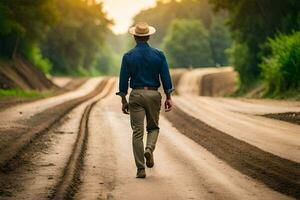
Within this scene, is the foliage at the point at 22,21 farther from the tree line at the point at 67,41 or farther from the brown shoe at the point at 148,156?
the brown shoe at the point at 148,156

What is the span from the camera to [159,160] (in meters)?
9.93

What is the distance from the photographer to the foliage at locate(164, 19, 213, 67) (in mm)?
91188

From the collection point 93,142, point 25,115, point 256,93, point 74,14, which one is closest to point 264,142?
point 93,142

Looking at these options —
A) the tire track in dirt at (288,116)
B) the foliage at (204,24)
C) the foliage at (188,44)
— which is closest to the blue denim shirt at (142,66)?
the tire track in dirt at (288,116)

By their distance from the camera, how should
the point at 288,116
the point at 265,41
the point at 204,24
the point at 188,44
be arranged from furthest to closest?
the point at 204,24
the point at 188,44
the point at 265,41
the point at 288,116

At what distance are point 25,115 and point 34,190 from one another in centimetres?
1150

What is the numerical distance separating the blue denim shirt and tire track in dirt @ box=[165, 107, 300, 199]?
6.51 feet

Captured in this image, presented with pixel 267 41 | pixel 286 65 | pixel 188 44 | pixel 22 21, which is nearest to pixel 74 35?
pixel 188 44

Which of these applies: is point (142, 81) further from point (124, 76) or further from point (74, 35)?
point (74, 35)

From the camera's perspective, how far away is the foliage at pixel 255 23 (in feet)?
109

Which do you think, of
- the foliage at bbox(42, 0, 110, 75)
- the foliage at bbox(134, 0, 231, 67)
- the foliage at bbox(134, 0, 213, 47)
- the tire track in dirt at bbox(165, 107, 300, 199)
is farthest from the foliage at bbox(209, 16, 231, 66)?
the tire track in dirt at bbox(165, 107, 300, 199)

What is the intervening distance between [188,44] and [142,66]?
83.3m

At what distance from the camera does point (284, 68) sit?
2845 centimetres

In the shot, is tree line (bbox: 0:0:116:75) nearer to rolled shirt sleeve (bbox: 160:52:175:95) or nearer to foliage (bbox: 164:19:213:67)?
foliage (bbox: 164:19:213:67)
